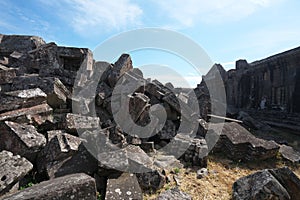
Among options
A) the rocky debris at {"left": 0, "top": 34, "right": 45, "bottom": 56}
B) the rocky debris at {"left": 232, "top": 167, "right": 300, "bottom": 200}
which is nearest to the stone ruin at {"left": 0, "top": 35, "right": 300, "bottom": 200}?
the rocky debris at {"left": 232, "top": 167, "right": 300, "bottom": 200}

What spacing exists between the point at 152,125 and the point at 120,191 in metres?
2.93

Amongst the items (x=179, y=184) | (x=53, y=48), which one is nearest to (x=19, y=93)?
→ (x=53, y=48)

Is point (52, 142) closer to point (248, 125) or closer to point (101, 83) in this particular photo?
point (101, 83)

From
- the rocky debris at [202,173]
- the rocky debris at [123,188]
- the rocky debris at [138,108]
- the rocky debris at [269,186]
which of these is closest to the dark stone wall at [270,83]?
the rocky debris at [202,173]

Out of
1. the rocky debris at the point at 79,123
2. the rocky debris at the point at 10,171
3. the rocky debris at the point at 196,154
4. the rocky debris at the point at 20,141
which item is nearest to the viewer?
the rocky debris at the point at 10,171

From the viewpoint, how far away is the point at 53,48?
261 inches

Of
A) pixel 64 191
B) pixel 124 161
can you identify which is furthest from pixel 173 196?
pixel 64 191

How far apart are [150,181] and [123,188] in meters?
0.70

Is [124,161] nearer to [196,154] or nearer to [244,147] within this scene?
[196,154]

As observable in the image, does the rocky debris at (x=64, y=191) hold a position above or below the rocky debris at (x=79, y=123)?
below

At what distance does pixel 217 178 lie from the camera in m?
4.04

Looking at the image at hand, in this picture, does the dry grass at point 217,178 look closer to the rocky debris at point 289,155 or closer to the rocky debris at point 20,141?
the rocky debris at point 289,155

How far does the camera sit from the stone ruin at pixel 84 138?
279cm

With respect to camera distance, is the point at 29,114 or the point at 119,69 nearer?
the point at 29,114
